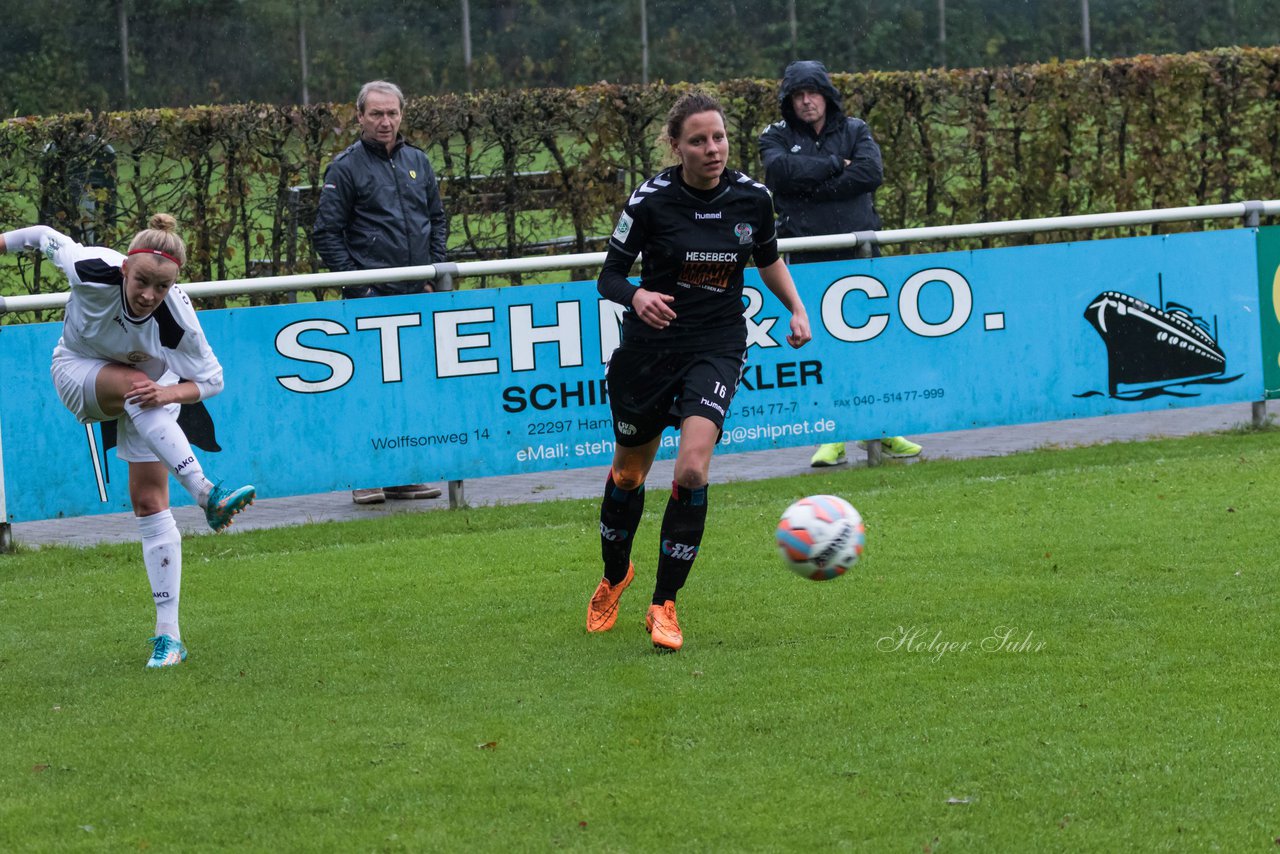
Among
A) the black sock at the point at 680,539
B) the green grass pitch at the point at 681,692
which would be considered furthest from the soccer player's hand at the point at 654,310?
the green grass pitch at the point at 681,692

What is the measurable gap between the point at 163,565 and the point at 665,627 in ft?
6.67

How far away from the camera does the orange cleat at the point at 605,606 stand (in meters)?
6.98

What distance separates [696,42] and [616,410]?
19140 mm

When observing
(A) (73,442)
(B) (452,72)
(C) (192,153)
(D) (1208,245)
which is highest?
(B) (452,72)

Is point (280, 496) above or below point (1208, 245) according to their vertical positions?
below

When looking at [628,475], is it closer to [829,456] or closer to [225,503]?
[225,503]

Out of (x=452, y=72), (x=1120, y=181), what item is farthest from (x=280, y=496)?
(x=452, y=72)

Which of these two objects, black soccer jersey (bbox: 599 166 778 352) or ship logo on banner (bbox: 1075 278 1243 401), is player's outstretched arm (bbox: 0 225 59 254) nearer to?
black soccer jersey (bbox: 599 166 778 352)

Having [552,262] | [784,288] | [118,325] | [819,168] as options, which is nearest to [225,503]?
[118,325]

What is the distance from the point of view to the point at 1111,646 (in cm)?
636

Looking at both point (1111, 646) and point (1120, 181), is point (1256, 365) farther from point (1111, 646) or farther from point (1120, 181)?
point (1111, 646)

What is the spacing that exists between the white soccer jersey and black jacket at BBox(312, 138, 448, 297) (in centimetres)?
350

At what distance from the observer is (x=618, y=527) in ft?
23.2

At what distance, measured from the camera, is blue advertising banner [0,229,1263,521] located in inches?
373
